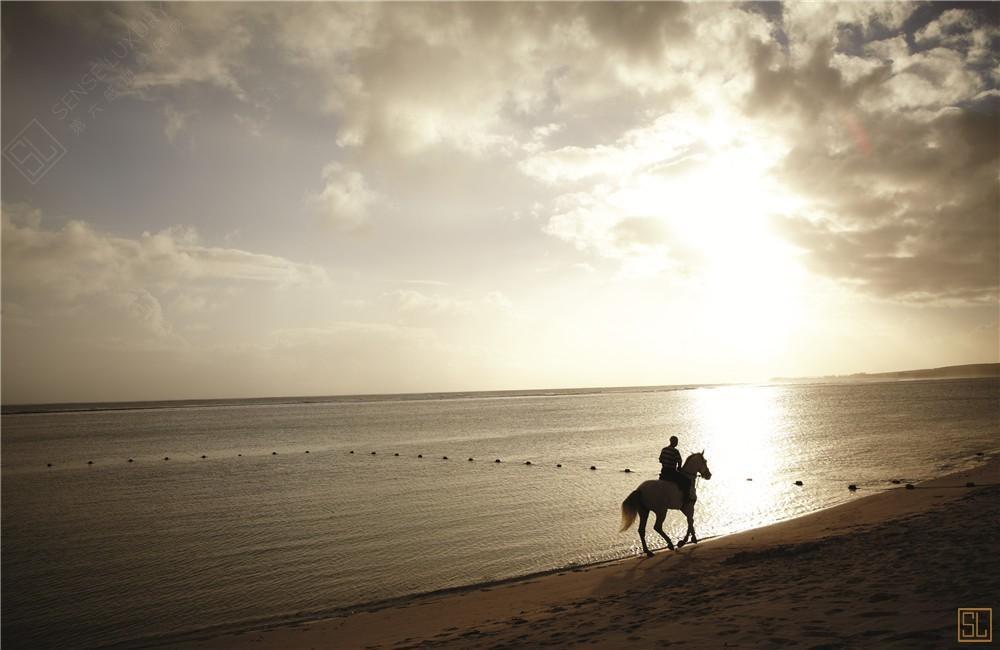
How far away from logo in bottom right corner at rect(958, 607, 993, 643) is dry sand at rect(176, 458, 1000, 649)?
0.50 ft

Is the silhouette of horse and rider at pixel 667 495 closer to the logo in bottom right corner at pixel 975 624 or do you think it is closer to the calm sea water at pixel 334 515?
the calm sea water at pixel 334 515

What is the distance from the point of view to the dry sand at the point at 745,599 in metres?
9.23

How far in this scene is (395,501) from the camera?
2977 cm

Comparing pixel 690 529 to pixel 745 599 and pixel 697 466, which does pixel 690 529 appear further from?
pixel 745 599

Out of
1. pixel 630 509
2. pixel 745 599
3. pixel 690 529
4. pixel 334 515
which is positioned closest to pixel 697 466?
pixel 690 529

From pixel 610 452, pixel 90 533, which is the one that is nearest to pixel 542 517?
pixel 90 533

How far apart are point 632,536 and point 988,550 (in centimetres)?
1063

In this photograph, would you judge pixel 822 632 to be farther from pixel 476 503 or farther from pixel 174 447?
pixel 174 447

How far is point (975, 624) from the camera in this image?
8359mm

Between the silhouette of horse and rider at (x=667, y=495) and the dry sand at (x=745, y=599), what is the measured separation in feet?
3.36

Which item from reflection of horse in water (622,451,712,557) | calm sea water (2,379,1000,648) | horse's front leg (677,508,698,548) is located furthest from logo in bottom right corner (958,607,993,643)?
calm sea water (2,379,1000,648)

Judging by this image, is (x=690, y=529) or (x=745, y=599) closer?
(x=745, y=599)

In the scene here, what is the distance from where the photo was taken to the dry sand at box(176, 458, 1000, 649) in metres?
9.23

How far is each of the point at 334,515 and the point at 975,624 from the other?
24345mm
